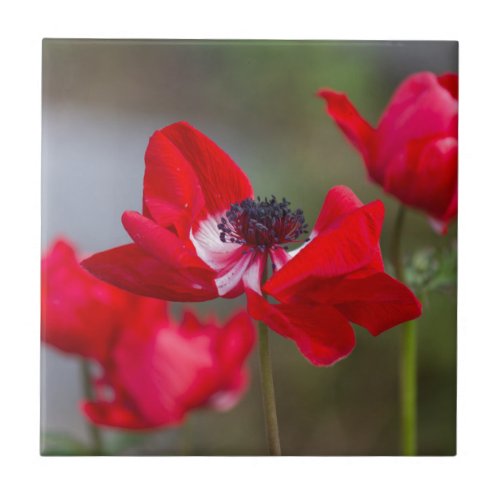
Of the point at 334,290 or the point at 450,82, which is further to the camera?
the point at 450,82

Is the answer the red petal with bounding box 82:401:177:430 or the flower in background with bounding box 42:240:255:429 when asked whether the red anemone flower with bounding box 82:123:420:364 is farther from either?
the red petal with bounding box 82:401:177:430

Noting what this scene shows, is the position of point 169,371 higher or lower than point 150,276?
lower

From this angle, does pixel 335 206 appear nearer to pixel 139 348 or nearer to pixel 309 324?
pixel 309 324

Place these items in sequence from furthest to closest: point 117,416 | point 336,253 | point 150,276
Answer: point 117,416, point 150,276, point 336,253

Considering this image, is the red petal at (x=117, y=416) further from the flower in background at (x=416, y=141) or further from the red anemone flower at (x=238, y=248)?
the flower in background at (x=416, y=141)

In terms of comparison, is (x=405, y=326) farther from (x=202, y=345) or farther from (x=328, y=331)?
(x=202, y=345)

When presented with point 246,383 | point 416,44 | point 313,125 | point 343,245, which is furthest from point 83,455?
point 416,44

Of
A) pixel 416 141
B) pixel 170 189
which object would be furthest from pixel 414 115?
pixel 170 189

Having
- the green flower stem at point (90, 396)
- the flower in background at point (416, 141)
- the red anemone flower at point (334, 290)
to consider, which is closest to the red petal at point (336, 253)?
the red anemone flower at point (334, 290)
